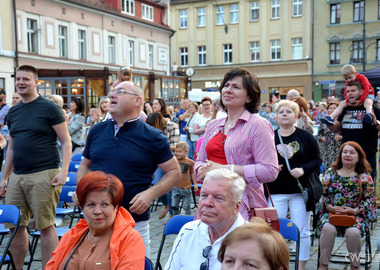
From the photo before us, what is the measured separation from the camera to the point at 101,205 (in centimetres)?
287

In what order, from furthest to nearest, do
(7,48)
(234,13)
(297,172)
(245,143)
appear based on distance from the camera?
(234,13)
(7,48)
(297,172)
(245,143)

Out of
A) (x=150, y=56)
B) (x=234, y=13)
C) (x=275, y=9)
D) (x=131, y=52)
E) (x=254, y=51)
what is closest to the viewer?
(x=131, y=52)

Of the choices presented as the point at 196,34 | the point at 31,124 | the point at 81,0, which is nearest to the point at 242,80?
the point at 31,124

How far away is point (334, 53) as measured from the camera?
118ft

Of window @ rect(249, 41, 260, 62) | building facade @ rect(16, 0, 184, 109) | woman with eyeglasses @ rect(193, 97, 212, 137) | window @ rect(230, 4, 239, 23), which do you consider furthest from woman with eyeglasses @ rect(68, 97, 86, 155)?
window @ rect(230, 4, 239, 23)

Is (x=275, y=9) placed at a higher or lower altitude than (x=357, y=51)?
higher

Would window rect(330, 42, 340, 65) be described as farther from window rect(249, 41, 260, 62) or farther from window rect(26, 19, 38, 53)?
window rect(26, 19, 38, 53)

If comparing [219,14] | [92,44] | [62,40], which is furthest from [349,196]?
[219,14]

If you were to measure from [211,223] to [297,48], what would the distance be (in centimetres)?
Result: 3728

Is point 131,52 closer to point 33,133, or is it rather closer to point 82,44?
point 82,44

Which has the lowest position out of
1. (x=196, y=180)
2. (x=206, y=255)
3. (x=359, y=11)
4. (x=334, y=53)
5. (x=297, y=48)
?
(x=206, y=255)

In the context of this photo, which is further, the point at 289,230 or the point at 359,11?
the point at 359,11

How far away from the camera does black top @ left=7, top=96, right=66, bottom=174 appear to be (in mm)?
4242

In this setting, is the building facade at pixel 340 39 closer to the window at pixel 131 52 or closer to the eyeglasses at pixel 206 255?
the window at pixel 131 52
